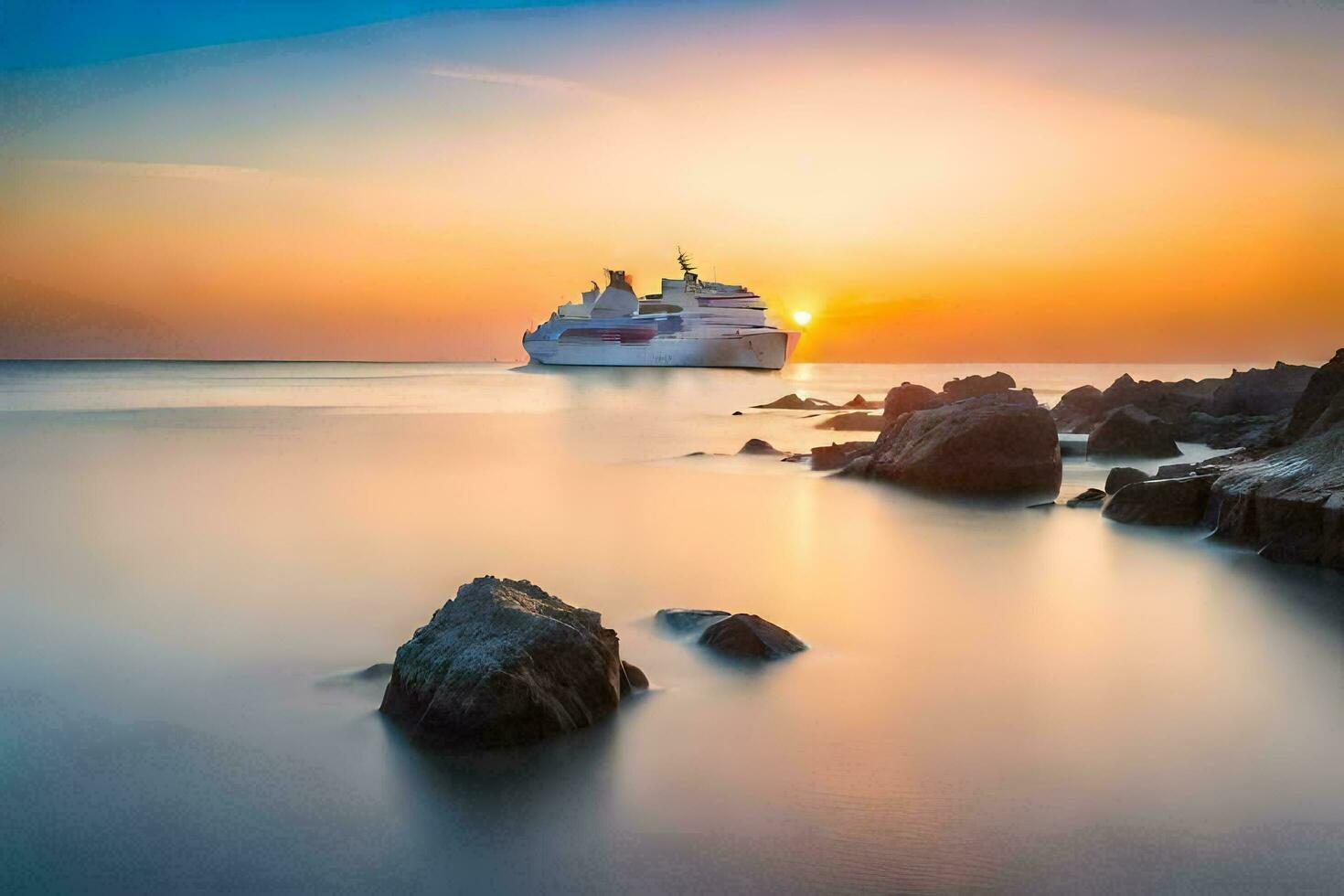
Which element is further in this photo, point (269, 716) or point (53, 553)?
point (53, 553)

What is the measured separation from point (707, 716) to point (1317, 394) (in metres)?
9.43

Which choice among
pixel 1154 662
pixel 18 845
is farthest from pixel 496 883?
pixel 1154 662

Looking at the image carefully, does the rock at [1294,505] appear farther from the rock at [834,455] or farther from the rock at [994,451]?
the rock at [834,455]

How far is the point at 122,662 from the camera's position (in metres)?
5.48

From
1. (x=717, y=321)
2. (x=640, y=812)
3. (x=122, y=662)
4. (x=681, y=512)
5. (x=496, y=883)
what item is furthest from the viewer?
(x=717, y=321)

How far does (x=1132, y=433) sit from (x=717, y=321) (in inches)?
2885

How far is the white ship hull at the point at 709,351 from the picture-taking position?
286 ft

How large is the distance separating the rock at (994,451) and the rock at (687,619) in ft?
22.3

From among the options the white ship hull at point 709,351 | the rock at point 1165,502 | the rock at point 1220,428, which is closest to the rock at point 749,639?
the rock at point 1165,502

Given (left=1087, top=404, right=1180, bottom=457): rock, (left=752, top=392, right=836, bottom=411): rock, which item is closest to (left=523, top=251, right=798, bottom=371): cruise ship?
(left=752, top=392, right=836, bottom=411): rock

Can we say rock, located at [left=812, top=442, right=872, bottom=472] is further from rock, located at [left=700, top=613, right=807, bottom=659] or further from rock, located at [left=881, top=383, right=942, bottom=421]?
rock, located at [left=700, top=613, right=807, bottom=659]

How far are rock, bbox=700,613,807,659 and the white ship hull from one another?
268 feet

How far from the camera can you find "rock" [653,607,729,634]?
593 cm

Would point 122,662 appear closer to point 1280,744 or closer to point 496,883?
point 496,883
